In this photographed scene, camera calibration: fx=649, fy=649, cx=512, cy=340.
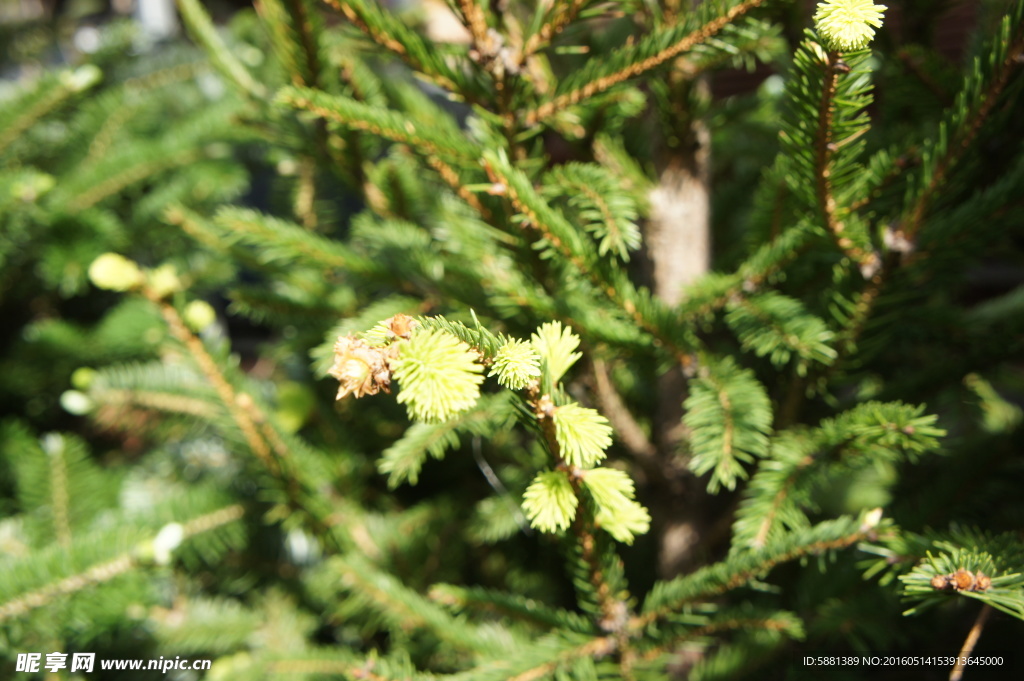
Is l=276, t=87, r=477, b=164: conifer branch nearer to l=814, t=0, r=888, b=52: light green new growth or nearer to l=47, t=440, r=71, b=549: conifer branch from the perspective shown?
l=814, t=0, r=888, b=52: light green new growth

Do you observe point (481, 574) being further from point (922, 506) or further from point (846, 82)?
point (846, 82)

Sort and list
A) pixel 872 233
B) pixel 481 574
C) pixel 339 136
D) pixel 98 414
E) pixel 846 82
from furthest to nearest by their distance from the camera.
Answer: pixel 481 574 < pixel 98 414 < pixel 339 136 < pixel 872 233 < pixel 846 82

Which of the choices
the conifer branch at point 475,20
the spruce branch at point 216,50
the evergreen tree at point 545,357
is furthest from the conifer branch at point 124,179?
the conifer branch at point 475,20

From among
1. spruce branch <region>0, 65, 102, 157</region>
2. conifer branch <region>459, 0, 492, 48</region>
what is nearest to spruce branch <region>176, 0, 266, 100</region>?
spruce branch <region>0, 65, 102, 157</region>

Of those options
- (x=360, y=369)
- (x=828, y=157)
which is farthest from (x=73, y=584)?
(x=828, y=157)

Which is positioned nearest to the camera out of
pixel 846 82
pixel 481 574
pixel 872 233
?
→ pixel 846 82

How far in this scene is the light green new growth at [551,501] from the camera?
0.41 m

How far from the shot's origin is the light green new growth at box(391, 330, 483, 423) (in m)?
0.34

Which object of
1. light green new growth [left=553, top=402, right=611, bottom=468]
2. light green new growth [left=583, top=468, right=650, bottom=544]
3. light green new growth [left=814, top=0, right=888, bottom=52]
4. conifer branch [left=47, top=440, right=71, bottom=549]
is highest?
light green new growth [left=814, top=0, right=888, bottom=52]

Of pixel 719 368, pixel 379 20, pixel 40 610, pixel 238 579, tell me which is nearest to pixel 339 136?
pixel 379 20

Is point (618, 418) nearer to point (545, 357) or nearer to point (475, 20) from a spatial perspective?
point (545, 357)

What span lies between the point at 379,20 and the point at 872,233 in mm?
482

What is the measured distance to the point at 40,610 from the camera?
0.67 m

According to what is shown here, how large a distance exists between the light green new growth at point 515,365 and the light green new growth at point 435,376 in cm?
2
